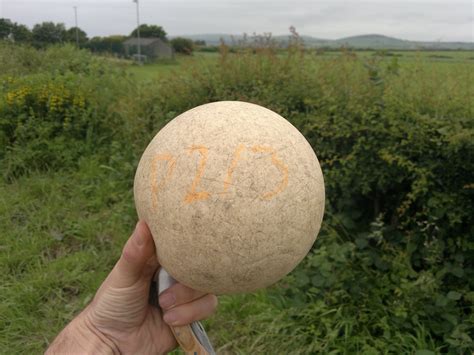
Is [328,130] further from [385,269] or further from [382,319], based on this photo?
[382,319]

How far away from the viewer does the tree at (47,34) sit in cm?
975

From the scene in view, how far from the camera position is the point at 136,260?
171 cm

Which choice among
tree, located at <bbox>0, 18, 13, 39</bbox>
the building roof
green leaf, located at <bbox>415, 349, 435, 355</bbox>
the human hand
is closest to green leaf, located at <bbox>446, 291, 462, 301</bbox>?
green leaf, located at <bbox>415, 349, 435, 355</bbox>

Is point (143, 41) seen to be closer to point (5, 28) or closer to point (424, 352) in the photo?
point (5, 28)

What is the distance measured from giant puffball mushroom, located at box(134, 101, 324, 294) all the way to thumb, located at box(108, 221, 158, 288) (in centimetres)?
6

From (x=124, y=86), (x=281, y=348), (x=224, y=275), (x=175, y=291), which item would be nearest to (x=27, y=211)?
(x=124, y=86)

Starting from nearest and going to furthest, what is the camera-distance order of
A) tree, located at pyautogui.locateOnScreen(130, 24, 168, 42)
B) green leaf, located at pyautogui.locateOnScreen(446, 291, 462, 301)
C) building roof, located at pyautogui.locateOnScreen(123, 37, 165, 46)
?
green leaf, located at pyautogui.locateOnScreen(446, 291, 462, 301)
building roof, located at pyautogui.locateOnScreen(123, 37, 165, 46)
tree, located at pyautogui.locateOnScreen(130, 24, 168, 42)

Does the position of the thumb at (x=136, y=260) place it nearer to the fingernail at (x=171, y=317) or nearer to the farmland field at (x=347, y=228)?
the fingernail at (x=171, y=317)

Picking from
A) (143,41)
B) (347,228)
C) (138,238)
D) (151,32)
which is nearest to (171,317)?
Result: (138,238)

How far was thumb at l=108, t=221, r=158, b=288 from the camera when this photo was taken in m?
1.61

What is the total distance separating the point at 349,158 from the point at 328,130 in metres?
0.40

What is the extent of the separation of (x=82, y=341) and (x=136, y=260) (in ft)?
1.71

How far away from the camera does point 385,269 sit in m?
3.14

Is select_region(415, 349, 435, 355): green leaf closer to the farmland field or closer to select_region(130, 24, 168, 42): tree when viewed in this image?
the farmland field
